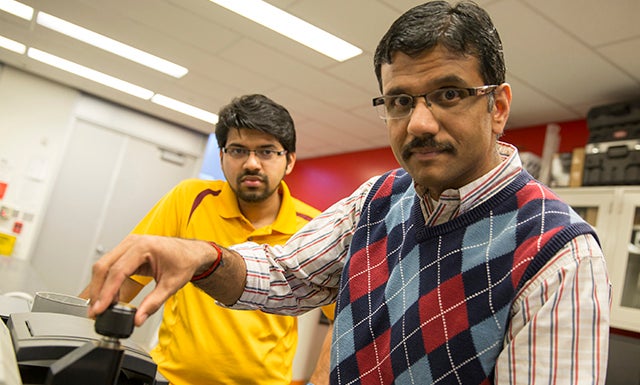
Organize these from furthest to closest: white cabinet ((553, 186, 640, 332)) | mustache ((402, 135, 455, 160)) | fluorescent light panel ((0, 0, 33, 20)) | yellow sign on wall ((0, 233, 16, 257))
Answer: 1. yellow sign on wall ((0, 233, 16, 257))
2. fluorescent light panel ((0, 0, 33, 20))
3. white cabinet ((553, 186, 640, 332))
4. mustache ((402, 135, 455, 160))

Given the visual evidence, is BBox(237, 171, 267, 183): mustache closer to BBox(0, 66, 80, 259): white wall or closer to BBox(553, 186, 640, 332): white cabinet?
BBox(553, 186, 640, 332): white cabinet

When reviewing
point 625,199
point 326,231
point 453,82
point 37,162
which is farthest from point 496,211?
point 37,162

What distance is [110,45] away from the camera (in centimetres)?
439

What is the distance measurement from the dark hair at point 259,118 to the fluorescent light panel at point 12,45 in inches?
159

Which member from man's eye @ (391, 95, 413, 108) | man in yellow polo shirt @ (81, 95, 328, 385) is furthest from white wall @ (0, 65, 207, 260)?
man's eye @ (391, 95, 413, 108)

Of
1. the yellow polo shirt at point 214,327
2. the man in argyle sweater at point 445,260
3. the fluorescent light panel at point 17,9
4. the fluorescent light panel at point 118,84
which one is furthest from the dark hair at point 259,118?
the fluorescent light panel at point 118,84

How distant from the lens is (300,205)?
197 cm

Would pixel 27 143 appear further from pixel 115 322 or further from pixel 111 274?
pixel 115 322

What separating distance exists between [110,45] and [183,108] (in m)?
1.61

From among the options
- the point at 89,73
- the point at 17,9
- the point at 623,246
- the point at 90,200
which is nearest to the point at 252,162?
the point at 623,246

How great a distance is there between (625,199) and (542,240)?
3.14m

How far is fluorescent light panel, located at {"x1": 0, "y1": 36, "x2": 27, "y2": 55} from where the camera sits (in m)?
4.84

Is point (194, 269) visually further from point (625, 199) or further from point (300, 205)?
point (625, 199)

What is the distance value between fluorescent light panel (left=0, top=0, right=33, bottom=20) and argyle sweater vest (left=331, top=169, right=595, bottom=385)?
411cm
